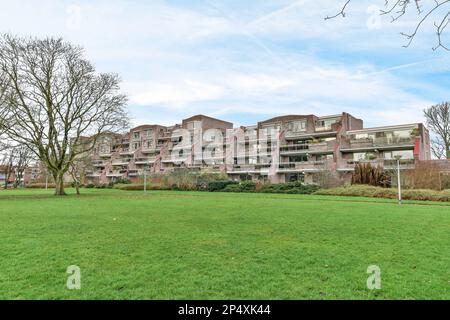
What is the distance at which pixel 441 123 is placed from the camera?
1640 inches

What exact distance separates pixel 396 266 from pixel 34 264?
20.4 feet

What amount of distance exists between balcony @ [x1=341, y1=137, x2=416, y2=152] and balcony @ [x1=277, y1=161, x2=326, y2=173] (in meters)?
4.61

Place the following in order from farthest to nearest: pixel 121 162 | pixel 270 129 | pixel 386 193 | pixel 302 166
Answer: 1. pixel 121 162
2. pixel 270 129
3. pixel 302 166
4. pixel 386 193

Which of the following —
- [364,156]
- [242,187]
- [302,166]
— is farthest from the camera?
[302,166]

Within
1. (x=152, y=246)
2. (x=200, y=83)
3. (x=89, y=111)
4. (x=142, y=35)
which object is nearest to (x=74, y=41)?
(x=89, y=111)

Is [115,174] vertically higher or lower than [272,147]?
lower

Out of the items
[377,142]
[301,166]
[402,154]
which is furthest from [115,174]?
[402,154]

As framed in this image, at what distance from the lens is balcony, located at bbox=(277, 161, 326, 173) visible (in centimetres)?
4249

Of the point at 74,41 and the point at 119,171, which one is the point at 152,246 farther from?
the point at 119,171

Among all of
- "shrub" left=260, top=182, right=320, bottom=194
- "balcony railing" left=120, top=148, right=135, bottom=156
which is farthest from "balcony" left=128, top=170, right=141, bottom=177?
"shrub" left=260, top=182, right=320, bottom=194

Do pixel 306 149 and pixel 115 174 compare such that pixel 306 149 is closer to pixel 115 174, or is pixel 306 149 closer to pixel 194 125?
pixel 194 125

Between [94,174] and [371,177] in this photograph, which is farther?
[94,174]

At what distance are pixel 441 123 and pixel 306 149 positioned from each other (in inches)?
725

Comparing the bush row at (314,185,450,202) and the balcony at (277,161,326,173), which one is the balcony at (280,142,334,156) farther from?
the bush row at (314,185,450,202)
